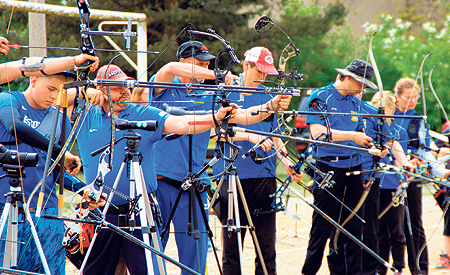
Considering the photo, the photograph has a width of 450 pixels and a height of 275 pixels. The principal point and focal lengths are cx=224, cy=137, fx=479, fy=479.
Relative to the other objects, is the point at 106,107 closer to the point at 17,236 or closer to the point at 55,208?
the point at 55,208

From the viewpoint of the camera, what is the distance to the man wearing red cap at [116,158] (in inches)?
109

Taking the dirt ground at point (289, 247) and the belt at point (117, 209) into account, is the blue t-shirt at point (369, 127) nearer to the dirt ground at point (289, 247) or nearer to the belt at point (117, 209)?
the dirt ground at point (289, 247)

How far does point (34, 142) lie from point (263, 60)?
1709mm

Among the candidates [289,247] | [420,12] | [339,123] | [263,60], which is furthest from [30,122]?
[420,12]

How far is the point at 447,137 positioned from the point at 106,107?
394cm

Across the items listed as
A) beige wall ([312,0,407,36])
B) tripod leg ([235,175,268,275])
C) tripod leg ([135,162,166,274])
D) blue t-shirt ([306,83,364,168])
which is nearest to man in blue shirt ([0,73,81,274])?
tripod leg ([135,162,166,274])

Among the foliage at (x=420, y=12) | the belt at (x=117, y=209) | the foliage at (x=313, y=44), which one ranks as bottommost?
the belt at (x=117, y=209)

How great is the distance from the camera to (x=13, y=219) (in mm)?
2430

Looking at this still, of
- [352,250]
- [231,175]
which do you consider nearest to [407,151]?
[352,250]

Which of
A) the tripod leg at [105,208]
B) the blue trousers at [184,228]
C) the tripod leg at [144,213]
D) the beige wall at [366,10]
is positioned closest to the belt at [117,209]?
the tripod leg at [105,208]

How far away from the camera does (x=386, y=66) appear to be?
8.55m

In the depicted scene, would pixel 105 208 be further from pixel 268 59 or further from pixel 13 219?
pixel 268 59

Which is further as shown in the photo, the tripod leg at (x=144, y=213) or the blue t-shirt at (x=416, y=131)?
the blue t-shirt at (x=416, y=131)

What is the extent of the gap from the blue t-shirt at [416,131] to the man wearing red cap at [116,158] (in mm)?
3230
